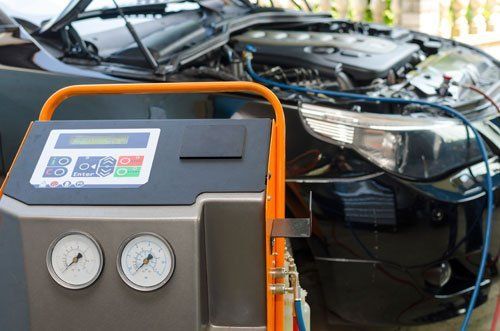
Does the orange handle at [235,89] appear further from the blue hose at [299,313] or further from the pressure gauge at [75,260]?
the pressure gauge at [75,260]

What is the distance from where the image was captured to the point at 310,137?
2334mm

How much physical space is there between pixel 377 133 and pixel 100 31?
4.46ft

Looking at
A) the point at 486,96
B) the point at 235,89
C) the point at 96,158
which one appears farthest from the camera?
the point at 486,96

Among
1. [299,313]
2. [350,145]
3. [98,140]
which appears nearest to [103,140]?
[98,140]

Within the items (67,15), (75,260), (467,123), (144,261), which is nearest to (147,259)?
(144,261)

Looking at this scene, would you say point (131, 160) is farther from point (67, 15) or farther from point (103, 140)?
point (67, 15)

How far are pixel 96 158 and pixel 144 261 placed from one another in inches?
10.2

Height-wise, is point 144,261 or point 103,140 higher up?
point 103,140

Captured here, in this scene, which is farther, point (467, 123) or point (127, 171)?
point (467, 123)

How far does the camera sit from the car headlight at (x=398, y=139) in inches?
90.7

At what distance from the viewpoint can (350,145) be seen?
90.9 inches

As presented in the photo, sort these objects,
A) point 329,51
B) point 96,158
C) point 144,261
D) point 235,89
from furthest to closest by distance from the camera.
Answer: point 329,51
point 235,89
point 96,158
point 144,261

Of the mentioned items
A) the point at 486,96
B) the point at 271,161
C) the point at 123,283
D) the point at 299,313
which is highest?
the point at 271,161

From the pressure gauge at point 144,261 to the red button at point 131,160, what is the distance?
0.54 feet
